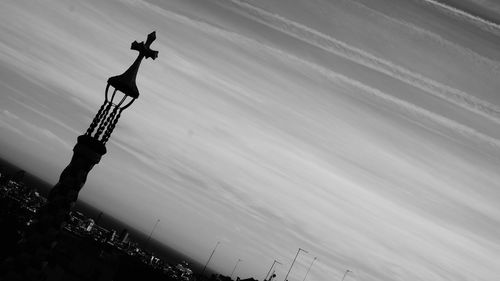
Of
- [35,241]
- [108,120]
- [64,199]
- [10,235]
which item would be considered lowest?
[10,235]

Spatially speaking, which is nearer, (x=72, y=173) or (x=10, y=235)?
(x=72, y=173)

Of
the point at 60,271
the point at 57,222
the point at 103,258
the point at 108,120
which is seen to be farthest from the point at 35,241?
the point at 103,258

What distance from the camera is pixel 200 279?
84000 mm

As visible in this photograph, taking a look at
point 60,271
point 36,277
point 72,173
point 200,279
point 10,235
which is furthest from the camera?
point 200,279

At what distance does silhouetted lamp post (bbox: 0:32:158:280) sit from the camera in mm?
10953

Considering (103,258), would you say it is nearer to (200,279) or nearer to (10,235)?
(10,235)

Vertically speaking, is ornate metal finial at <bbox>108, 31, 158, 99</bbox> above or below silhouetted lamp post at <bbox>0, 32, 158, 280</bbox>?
above

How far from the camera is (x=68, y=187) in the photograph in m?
11.6

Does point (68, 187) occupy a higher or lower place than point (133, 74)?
lower

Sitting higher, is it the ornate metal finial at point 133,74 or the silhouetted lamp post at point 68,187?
the ornate metal finial at point 133,74

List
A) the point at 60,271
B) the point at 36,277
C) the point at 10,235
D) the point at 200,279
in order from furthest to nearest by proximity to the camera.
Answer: the point at 200,279 < the point at 10,235 < the point at 60,271 < the point at 36,277

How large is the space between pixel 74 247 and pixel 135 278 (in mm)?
8445

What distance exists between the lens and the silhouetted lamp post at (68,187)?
10953mm

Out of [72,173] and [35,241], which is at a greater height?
[72,173]
